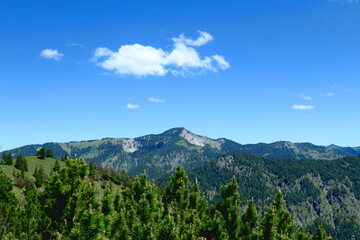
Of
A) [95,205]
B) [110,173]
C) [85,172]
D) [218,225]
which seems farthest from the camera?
[110,173]

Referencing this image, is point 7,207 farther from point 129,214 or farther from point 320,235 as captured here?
point 320,235

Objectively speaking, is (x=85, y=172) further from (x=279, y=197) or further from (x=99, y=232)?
(x=279, y=197)

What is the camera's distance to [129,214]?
26031 millimetres

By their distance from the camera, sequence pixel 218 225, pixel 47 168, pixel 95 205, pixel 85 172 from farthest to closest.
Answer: pixel 47 168, pixel 218 225, pixel 85 172, pixel 95 205

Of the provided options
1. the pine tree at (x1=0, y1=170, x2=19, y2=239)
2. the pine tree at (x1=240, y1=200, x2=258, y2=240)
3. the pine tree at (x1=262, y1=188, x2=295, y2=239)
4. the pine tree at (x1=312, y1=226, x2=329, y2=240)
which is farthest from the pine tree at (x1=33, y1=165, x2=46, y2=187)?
the pine tree at (x1=312, y1=226, x2=329, y2=240)

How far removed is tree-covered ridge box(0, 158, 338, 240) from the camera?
1991 centimetres

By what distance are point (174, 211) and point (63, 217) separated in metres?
17.3

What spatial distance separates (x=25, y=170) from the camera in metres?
146

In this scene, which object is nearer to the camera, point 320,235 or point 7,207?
point 320,235

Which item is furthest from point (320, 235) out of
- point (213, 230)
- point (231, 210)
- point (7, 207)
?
point (7, 207)

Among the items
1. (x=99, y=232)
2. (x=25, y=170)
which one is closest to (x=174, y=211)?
(x=99, y=232)

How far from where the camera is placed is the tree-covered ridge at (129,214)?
19.9 m

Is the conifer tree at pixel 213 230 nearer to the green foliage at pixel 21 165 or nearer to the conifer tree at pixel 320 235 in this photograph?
the conifer tree at pixel 320 235

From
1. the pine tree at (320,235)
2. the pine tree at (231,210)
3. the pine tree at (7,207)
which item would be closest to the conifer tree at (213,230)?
the pine tree at (231,210)
